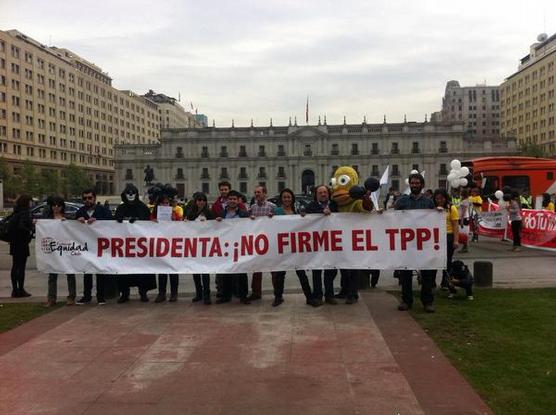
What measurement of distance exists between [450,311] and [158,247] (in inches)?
178

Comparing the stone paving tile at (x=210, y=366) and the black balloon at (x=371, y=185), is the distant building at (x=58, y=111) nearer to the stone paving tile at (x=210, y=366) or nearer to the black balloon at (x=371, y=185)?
the stone paving tile at (x=210, y=366)

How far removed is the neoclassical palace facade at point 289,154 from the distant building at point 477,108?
65.9 meters

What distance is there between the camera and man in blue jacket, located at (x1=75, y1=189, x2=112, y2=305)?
25.3 feet

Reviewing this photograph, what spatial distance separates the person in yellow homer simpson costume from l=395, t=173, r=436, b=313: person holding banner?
0.51m

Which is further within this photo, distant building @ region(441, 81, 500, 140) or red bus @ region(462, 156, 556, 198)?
distant building @ region(441, 81, 500, 140)

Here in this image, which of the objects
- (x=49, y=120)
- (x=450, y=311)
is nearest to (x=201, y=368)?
(x=450, y=311)

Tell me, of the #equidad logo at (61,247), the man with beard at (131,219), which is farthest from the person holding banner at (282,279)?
the #equidad logo at (61,247)

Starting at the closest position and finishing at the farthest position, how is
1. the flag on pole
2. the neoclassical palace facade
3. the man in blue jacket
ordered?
the man in blue jacket → the flag on pole → the neoclassical palace facade

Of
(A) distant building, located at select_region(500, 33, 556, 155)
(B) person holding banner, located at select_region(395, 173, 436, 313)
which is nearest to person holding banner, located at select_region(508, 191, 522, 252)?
(B) person holding banner, located at select_region(395, 173, 436, 313)

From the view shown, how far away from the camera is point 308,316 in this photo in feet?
22.2

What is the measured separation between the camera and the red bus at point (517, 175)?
19031 millimetres

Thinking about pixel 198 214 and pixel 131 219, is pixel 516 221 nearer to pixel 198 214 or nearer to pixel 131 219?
pixel 198 214

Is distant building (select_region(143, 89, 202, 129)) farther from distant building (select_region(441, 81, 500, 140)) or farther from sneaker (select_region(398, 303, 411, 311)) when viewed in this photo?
sneaker (select_region(398, 303, 411, 311))

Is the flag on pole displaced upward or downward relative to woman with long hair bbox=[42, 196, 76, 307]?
upward
